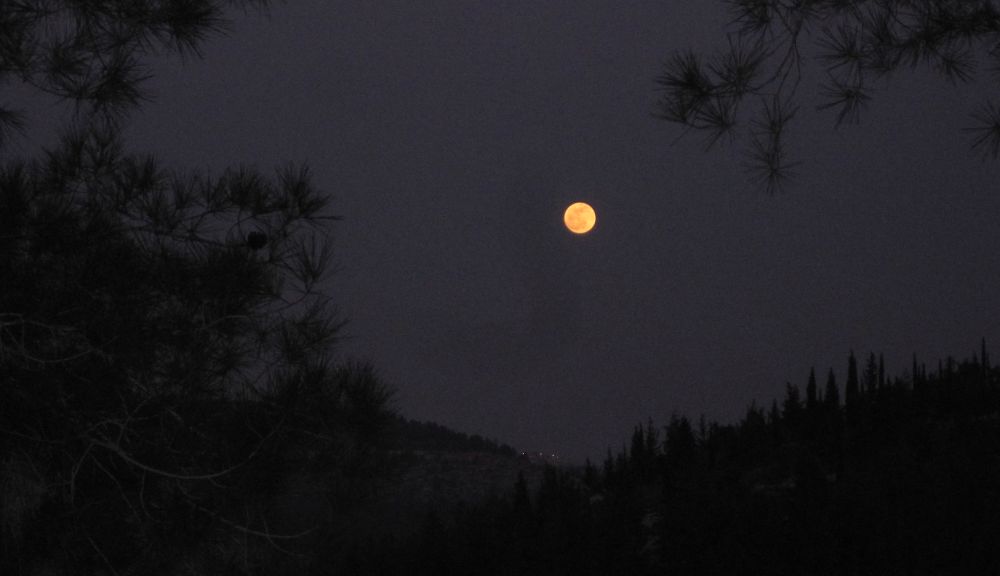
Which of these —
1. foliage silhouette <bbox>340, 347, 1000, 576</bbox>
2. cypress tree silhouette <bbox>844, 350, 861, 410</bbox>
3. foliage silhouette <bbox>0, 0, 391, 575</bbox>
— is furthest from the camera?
cypress tree silhouette <bbox>844, 350, 861, 410</bbox>

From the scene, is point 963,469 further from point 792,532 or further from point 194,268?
point 194,268

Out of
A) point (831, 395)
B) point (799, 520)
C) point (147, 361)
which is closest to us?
point (147, 361)

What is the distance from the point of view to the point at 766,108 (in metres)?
3.57

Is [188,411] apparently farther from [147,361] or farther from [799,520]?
[799,520]

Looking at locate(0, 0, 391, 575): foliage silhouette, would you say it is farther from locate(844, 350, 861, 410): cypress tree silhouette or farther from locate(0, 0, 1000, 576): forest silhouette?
locate(844, 350, 861, 410): cypress tree silhouette

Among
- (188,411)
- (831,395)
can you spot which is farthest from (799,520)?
(831,395)

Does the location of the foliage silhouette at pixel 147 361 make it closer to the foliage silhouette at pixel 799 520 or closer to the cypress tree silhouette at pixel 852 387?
the foliage silhouette at pixel 799 520

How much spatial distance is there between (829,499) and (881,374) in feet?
27.8

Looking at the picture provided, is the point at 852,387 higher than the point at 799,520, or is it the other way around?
the point at 852,387

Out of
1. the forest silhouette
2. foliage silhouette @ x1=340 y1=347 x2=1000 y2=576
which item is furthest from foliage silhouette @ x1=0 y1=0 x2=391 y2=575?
foliage silhouette @ x1=340 y1=347 x2=1000 y2=576

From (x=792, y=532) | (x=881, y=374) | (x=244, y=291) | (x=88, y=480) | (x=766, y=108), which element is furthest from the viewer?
(x=881, y=374)

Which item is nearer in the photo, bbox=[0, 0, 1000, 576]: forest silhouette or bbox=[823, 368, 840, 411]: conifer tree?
bbox=[0, 0, 1000, 576]: forest silhouette

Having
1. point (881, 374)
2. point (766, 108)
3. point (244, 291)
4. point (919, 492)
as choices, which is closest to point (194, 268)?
point (244, 291)

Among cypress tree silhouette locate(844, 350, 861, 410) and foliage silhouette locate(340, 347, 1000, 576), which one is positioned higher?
cypress tree silhouette locate(844, 350, 861, 410)
